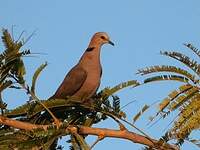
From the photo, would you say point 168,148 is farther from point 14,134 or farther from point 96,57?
point 96,57

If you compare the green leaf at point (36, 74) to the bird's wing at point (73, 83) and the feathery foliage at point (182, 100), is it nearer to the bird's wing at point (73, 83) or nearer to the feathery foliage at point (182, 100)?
the feathery foliage at point (182, 100)

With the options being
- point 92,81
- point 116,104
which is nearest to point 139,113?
point 116,104

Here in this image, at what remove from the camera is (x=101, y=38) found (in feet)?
33.0

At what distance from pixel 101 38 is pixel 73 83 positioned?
147cm

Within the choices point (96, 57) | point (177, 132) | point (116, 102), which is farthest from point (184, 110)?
point (96, 57)

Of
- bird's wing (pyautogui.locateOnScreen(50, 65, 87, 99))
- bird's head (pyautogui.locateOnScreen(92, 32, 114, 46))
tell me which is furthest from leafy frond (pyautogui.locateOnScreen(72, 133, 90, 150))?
bird's head (pyautogui.locateOnScreen(92, 32, 114, 46))

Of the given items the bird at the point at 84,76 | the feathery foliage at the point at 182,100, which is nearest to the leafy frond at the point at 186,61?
the feathery foliage at the point at 182,100

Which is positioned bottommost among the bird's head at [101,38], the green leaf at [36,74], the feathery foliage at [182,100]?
the feathery foliage at [182,100]

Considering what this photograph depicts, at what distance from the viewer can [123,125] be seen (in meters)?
4.45

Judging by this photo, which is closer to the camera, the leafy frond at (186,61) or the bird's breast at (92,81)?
the leafy frond at (186,61)

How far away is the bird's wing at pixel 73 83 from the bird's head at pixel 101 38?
0.94 meters

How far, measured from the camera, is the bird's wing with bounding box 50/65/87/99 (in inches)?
349

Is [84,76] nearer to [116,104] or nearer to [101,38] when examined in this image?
[101,38]

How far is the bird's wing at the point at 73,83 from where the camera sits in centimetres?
887
